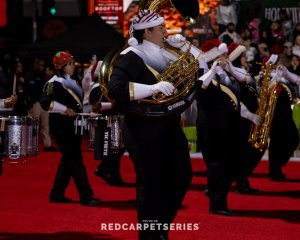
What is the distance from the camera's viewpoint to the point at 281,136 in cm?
1251

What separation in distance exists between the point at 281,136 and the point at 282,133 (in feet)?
0.15

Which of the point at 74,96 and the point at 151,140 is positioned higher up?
the point at 151,140

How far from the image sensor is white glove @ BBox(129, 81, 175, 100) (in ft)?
20.8

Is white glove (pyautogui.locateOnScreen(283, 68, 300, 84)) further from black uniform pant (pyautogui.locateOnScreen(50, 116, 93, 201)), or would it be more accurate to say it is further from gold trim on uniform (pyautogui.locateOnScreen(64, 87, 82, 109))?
black uniform pant (pyautogui.locateOnScreen(50, 116, 93, 201))

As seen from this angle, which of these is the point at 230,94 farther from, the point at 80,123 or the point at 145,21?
the point at 145,21

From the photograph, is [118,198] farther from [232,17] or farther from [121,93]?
[232,17]

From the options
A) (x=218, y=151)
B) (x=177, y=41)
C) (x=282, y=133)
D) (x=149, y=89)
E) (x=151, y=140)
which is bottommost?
(x=282, y=133)

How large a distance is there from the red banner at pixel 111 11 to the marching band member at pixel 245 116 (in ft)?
42.3

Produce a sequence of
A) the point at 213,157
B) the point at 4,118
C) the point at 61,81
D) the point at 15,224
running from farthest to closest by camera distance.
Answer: the point at 61,81 → the point at 213,157 → the point at 15,224 → the point at 4,118


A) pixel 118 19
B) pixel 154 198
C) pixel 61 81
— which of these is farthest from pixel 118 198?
pixel 118 19

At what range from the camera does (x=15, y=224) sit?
825 cm

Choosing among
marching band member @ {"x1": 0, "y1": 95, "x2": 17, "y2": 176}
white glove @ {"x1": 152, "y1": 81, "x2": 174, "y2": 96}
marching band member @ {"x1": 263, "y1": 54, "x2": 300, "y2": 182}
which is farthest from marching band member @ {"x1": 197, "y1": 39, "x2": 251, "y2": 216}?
marching band member @ {"x1": 263, "y1": 54, "x2": 300, "y2": 182}

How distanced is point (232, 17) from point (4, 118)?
47.5ft

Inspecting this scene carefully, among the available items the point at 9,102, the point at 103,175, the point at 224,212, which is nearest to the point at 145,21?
the point at 9,102
